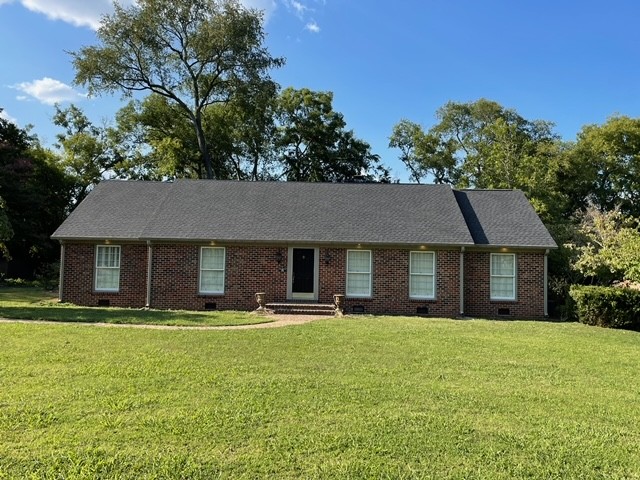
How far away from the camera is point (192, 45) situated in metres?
32.5

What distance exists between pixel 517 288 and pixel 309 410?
13372 mm

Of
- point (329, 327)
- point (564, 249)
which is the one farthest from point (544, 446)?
point (564, 249)

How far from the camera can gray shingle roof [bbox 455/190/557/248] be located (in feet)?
55.1

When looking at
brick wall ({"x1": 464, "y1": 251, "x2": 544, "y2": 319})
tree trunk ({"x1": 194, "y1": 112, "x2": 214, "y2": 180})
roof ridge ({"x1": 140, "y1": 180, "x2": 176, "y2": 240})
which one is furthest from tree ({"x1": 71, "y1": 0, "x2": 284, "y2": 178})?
brick wall ({"x1": 464, "y1": 251, "x2": 544, "y2": 319})

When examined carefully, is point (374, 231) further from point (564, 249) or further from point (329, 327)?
point (564, 249)

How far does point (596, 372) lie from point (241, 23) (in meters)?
30.5

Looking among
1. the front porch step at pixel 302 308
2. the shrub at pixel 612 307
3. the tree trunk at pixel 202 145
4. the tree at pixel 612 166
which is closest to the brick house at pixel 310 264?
the front porch step at pixel 302 308

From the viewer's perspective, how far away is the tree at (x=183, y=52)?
103 feet

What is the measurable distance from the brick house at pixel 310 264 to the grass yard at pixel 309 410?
698 centimetres

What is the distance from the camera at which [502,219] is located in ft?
60.0

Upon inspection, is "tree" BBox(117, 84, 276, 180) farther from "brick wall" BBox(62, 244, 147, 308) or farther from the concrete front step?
the concrete front step

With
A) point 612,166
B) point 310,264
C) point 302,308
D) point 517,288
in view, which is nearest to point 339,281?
point 310,264

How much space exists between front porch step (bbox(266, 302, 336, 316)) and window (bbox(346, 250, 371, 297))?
115 centimetres

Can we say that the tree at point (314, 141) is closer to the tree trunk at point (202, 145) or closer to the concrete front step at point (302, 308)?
the tree trunk at point (202, 145)
